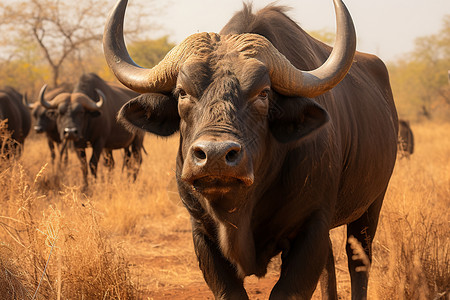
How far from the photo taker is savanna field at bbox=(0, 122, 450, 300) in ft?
12.5

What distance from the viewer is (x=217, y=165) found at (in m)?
2.35

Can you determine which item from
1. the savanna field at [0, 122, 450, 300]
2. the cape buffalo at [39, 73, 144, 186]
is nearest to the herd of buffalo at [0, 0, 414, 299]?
the savanna field at [0, 122, 450, 300]

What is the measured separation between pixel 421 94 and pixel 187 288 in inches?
2012

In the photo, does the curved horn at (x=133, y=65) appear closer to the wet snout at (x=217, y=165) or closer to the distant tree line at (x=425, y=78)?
the wet snout at (x=217, y=165)

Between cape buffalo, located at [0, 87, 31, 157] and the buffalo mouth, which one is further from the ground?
the buffalo mouth

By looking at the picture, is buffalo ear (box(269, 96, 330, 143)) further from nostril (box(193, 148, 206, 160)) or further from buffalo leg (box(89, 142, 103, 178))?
buffalo leg (box(89, 142, 103, 178))

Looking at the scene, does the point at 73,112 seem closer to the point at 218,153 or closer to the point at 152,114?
the point at 152,114

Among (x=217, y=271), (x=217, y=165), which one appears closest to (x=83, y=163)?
(x=217, y=271)

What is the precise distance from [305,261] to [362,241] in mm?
1935

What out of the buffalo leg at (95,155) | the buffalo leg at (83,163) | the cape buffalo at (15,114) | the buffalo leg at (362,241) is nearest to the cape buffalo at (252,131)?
the buffalo leg at (362,241)

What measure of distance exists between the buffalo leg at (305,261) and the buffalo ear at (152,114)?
1005mm

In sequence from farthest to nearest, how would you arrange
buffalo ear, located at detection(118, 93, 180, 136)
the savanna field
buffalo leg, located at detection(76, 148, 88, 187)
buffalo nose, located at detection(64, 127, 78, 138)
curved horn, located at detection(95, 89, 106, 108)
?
curved horn, located at detection(95, 89, 106, 108), buffalo nose, located at detection(64, 127, 78, 138), buffalo leg, located at detection(76, 148, 88, 187), the savanna field, buffalo ear, located at detection(118, 93, 180, 136)

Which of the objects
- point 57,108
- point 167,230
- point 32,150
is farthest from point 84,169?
point 32,150

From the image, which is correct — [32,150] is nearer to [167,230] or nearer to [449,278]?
[167,230]
